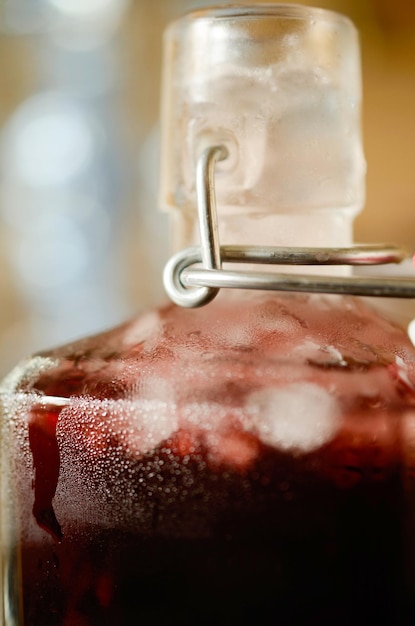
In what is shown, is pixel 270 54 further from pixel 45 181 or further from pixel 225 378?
pixel 45 181

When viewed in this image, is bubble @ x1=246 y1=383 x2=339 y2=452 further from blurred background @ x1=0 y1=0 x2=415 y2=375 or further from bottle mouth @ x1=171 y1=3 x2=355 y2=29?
blurred background @ x1=0 y1=0 x2=415 y2=375

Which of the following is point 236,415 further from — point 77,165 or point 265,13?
point 77,165

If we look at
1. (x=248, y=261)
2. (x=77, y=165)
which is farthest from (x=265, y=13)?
(x=77, y=165)

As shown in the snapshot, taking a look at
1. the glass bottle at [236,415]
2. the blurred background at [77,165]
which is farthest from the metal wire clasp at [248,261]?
the blurred background at [77,165]

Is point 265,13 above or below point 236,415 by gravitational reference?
above

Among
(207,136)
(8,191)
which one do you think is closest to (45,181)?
(8,191)

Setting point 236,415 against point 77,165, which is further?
point 77,165

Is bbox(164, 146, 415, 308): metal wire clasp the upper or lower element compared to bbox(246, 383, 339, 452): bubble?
upper

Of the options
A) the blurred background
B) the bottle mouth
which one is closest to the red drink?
the bottle mouth
